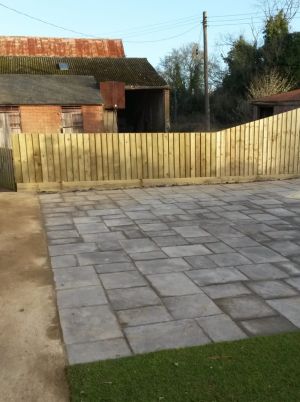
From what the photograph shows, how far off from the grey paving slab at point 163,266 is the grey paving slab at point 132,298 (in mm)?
595

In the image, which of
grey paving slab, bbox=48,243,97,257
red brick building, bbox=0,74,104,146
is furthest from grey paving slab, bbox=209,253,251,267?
red brick building, bbox=0,74,104,146

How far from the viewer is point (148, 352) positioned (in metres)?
3.63

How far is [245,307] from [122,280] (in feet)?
5.12

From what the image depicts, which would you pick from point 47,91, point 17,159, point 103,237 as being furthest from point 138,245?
point 47,91

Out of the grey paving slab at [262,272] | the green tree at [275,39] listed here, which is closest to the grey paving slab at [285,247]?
the grey paving slab at [262,272]

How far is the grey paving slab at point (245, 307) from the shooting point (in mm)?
4348

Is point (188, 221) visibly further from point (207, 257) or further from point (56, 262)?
point (56, 262)

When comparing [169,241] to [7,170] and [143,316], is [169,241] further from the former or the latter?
[7,170]

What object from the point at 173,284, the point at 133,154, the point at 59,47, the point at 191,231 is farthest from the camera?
the point at 59,47

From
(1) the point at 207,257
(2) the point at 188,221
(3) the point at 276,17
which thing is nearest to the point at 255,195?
(2) the point at 188,221

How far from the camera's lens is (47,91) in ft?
76.2

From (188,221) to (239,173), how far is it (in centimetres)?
499

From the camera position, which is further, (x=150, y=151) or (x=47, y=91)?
(x=47, y=91)

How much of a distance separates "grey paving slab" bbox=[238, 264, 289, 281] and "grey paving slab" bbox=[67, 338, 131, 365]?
2217 millimetres
